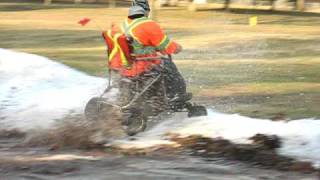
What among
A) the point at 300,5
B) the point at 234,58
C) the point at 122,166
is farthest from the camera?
the point at 300,5

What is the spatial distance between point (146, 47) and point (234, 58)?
33.1ft

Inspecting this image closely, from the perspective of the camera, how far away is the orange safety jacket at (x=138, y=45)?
8297 mm

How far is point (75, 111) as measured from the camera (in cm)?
946

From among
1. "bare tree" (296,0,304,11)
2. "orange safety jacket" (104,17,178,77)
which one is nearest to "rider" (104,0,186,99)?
"orange safety jacket" (104,17,178,77)

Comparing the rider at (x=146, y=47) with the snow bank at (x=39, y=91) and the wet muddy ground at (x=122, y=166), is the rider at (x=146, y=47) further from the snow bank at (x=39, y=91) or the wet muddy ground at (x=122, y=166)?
the snow bank at (x=39, y=91)

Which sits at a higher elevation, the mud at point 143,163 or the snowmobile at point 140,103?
the snowmobile at point 140,103

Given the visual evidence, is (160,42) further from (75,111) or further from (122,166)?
(122,166)

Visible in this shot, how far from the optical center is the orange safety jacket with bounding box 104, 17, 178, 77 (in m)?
8.30

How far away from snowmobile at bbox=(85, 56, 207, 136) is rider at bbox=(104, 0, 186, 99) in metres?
0.06

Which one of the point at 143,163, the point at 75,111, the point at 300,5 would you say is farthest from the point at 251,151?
the point at 300,5

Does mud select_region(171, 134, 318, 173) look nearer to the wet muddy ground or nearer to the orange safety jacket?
the wet muddy ground

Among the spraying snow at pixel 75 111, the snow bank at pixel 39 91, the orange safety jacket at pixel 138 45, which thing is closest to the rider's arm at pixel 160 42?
the orange safety jacket at pixel 138 45

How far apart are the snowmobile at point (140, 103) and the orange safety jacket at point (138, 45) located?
4.4 inches

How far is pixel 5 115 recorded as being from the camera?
9.78 m
